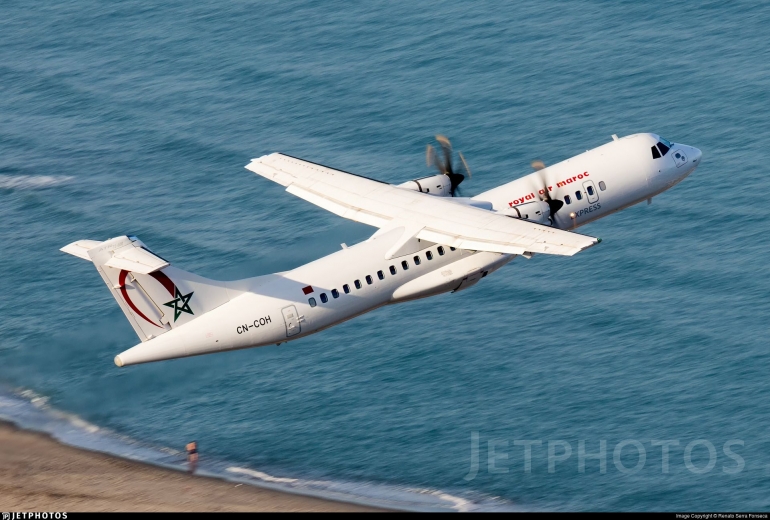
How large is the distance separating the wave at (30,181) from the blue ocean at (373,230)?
39 centimetres

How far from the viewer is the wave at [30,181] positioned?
384 ft

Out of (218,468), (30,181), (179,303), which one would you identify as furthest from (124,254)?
(30,181)

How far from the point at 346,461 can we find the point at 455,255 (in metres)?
22.9

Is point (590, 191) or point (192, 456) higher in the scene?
point (590, 191)

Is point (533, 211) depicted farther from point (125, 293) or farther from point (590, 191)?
point (125, 293)

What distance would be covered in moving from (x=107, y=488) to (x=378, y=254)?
26.4 m

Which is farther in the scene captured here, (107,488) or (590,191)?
(107,488)

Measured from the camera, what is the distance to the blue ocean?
269 ft

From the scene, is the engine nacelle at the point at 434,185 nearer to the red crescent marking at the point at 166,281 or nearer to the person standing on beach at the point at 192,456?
the red crescent marking at the point at 166,281

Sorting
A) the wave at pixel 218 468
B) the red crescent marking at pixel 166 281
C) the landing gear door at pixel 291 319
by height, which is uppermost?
the red crescent marking at pixel 166 281

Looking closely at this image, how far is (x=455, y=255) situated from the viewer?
65500 mm

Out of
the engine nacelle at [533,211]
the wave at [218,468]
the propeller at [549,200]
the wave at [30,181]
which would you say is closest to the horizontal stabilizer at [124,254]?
the engine nacelle at [533,211]

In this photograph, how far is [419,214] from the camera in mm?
65250

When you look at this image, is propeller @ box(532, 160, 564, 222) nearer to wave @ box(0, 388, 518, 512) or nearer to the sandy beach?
wave @ box(0, 388, 518, 512)
